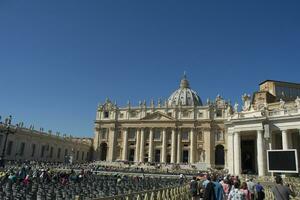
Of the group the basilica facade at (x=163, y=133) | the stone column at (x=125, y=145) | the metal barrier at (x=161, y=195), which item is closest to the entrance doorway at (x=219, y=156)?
the basilica facade at (x=163, y=133)

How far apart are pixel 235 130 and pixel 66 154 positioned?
56.0 m

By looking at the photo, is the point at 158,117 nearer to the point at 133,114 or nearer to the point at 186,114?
the point at 186,114

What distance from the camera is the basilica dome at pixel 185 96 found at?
4038 inches

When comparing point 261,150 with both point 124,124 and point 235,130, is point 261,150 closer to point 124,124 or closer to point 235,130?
point 235,130

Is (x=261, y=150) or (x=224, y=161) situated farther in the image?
(x=224, y=161)

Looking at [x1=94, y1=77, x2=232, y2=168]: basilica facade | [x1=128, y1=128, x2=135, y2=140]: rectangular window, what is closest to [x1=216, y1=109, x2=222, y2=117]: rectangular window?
[x1=94, y1=77, x2=232, y2=168]: basilica facade

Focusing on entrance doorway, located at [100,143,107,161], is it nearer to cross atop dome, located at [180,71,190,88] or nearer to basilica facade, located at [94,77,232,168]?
basilica facade, located at [94,77,232,168]

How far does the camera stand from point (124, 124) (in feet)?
278

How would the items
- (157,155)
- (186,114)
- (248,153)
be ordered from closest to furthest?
(248,153)
(186,114)
(157,155)

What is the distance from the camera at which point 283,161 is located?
19.5 m

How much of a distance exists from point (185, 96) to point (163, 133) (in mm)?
28718

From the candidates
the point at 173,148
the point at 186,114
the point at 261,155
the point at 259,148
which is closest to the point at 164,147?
the point at 173,148

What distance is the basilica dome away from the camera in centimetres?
10256

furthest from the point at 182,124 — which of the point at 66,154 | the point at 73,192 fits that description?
the point at 73,192
